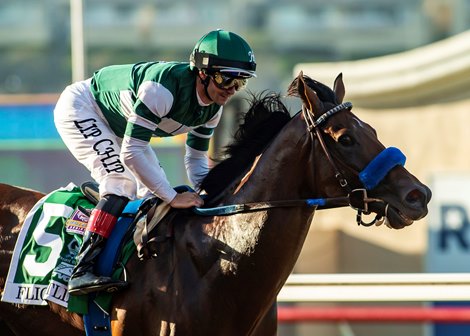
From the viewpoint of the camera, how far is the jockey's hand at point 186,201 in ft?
15.0

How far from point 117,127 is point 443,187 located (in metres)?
4.93

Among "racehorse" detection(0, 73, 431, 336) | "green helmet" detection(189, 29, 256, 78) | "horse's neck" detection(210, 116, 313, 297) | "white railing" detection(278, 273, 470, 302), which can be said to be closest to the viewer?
"racehorse" detection(0, 73, 431, 336)

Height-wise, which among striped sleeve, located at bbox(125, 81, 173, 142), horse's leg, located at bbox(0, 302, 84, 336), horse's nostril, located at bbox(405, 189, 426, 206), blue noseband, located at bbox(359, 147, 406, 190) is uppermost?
striped sleeve, located at bbox(125, 81, 173, 142)

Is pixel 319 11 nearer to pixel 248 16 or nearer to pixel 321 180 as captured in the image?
pixel 248 16

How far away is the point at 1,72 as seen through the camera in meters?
16.2

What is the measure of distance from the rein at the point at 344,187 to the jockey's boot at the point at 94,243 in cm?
45

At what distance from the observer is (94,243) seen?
4.57m

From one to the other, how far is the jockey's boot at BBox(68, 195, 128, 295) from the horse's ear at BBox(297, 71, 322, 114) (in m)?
0.96

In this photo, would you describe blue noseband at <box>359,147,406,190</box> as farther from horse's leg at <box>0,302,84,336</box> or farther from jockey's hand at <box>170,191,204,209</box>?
horse's leg at <box>0,302,84,336</box>

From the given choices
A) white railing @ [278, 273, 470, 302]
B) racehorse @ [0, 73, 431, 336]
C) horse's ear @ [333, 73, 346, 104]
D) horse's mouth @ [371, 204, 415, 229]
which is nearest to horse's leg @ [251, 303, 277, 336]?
racehorse @ [0, 73, 431, 336]

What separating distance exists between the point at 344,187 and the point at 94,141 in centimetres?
125

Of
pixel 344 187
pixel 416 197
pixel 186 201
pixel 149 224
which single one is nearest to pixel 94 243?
pixel 149 224

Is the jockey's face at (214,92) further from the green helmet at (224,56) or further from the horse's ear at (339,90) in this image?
the horse's ear at (339,90)

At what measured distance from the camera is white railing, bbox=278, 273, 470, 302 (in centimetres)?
630
